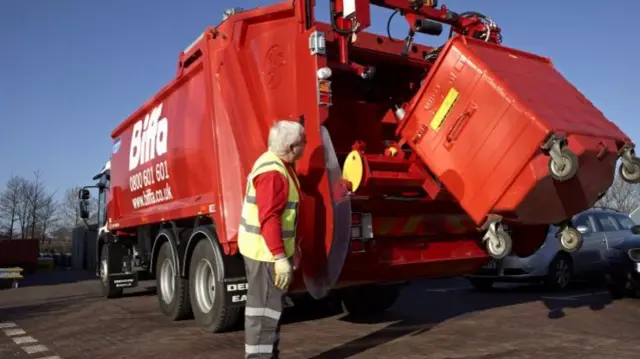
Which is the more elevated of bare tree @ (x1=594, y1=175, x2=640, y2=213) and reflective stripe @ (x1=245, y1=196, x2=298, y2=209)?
bare tree @ (x1=594, y1=175, x2=640, y2=213)

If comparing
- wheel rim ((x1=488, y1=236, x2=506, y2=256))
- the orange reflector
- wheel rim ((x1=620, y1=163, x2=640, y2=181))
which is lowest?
wheel rim ((x1=488, y1=236, x2=506, y2=256))

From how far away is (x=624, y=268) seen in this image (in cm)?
857

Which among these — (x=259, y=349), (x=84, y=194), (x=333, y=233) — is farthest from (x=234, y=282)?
(x=84, y=194)

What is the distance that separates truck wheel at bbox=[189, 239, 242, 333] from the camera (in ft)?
19.6

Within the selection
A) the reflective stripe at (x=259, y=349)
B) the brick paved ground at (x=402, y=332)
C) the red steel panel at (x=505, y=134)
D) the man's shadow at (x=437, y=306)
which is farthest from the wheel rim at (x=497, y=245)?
the reflective stripe at (x=259, y=349)

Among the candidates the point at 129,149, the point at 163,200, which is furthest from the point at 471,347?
the point at 129,149

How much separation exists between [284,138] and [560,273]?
806cm

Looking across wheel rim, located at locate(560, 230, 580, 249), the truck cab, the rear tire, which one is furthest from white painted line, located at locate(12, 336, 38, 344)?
the rear tire

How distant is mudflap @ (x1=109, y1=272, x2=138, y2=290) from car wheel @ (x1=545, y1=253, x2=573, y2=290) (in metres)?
7.11

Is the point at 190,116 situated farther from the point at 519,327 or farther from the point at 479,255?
the point at 519,327

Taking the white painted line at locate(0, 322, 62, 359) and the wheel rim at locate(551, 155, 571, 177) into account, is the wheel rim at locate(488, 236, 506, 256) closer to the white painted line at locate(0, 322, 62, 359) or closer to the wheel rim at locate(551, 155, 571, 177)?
the wheel rim at locate(551, 155, 571, 177)

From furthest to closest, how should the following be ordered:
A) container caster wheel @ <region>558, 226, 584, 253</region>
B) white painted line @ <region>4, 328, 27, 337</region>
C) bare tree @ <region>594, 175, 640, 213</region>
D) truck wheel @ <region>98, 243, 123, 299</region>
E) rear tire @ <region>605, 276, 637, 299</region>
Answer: bare tree @ <region>594, 175, 640, 213</region>
truck wheel @ <region>98, 243, 123, 299</region>
rear tire @ <region>605, 276, 637, 299</region>
white painted line @ <region>4, 328, 27, 337</region>
container caster wheel @ <region>558, 226, 584, 253</region>

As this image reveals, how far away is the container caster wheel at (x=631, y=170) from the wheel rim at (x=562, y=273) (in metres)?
6.25

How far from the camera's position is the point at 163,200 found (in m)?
7.71
